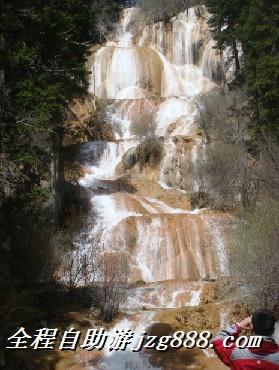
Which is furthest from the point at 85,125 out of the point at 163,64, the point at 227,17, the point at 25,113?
the point at 25,113

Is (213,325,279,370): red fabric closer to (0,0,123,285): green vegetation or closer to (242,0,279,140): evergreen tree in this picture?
(0,0,123,285): green vegetation

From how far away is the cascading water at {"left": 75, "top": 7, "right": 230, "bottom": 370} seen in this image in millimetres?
15453

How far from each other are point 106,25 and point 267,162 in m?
37.3

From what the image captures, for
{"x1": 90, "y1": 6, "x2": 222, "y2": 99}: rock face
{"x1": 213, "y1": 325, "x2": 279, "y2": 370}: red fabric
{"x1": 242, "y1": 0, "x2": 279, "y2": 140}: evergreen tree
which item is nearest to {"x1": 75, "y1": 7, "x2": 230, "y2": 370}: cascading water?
{"x1": 90, "y1": 6, "x2": 222, "y2": 99}: rock face

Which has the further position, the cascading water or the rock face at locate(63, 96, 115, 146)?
the rock face at locate(63, 96, 115, 146)

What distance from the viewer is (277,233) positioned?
11430mm

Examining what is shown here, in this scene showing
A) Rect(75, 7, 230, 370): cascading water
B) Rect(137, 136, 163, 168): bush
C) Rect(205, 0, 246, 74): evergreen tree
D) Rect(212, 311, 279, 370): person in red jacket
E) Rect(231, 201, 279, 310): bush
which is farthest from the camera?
Rect(205, 0, 246, 74): evergreen tree

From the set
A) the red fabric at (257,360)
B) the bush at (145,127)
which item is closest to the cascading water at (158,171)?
the bush at (145,127)

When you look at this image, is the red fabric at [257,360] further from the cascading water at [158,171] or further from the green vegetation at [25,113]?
the green vegetation at [25,113]

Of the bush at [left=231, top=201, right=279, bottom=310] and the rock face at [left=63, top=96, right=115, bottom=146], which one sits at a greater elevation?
the rock face at [left=63, top=96, right=115, bottom=146]

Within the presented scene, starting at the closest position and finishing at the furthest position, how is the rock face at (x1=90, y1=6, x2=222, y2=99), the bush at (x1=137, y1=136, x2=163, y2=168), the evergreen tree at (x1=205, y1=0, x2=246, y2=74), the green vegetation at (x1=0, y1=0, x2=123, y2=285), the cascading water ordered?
the green vegetation at (x1=0, y1=0, x2=123, y2=285), the cascading water, the bush at (x1=137, y1=136, x2=163, y2=168), the evergreen tree at (x1=205, y1=0, x2=246, y2=74), the rock face at (x1=90, y1=6, x2=222, y2=99)

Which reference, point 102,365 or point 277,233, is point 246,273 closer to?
point 277,233

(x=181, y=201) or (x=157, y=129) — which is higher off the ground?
(x=157, y=129)

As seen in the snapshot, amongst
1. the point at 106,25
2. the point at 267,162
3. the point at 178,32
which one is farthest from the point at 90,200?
the point at 106,25
